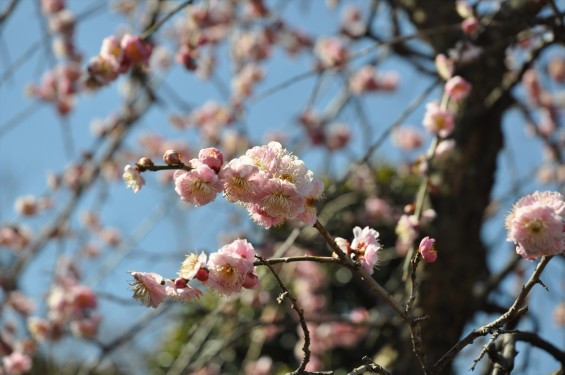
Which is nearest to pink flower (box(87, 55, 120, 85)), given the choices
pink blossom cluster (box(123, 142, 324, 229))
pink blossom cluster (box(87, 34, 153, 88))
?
pink blossom cluster (box(87, 34, 153, 88))

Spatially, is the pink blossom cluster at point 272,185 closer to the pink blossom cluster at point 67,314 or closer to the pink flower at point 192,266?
the pink flower at point 192,266

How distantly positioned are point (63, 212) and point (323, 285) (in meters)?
2.01

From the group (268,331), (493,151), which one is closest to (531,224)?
(493,151)

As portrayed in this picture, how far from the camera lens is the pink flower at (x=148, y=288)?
110cm

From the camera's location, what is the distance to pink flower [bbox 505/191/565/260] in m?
0.96

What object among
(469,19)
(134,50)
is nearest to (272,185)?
(134,50)

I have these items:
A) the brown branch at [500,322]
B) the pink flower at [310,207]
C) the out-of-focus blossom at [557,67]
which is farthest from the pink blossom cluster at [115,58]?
the out-of-focus blossom at [557,67]

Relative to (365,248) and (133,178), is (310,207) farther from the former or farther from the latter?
(133,178)

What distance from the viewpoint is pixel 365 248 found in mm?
1160

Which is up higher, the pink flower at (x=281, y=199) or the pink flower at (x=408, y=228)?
the pink flower at (x=408, y=228)

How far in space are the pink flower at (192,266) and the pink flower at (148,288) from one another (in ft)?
0.13

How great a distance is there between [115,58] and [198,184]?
3.37 feet

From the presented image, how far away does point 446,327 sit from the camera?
2381 mm

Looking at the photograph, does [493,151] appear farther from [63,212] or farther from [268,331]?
[63,212]
